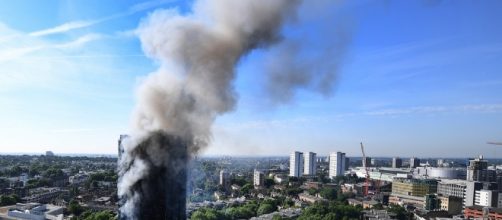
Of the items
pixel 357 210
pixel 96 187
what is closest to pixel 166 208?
pixel 357 210

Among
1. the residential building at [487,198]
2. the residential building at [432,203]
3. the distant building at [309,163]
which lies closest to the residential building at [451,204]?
the residential building at [432,203]

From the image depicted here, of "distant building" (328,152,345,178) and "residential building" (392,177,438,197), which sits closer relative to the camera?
"residential building" (392,177,438,197)

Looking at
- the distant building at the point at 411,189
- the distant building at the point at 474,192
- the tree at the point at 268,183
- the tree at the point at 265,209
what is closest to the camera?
the tree at the point at 265,209

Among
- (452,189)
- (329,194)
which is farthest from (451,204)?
(452,189)

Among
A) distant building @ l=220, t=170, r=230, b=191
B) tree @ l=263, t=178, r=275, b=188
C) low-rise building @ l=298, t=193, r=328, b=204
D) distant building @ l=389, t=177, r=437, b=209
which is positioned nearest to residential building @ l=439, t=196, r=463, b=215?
distant building @ l=389, t=177, r=437, b=209

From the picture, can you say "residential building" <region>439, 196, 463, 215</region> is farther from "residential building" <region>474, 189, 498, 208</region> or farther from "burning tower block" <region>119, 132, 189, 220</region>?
"burning tower block" <region>119, 132, 189, 220</region>

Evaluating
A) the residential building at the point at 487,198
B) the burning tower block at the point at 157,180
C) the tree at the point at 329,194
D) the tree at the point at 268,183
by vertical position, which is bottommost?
the tree at the point at 268,183

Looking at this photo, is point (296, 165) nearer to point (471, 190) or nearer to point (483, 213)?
point (471, 190)

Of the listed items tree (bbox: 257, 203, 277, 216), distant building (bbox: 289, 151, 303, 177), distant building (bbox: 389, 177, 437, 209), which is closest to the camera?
tree (bbox: 257, 203, 277, 216)

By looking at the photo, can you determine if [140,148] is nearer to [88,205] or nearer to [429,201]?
[88,205]

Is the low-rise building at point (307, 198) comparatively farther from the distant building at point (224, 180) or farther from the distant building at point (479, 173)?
the distant building at point (479, 173)
